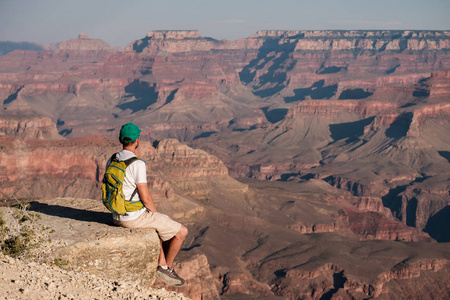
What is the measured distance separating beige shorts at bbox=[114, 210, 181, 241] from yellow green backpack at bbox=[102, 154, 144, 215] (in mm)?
428

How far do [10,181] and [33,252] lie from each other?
277 feet

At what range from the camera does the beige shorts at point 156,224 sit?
17688 mm

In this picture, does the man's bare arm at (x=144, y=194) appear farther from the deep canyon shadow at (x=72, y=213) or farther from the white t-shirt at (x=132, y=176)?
the deep canyon shadow at (x=72, y=213)

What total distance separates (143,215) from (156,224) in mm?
507

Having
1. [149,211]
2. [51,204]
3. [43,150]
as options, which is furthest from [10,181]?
[149,211]

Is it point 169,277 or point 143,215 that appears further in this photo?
point 169,277

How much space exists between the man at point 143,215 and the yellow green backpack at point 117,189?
0.12 metres

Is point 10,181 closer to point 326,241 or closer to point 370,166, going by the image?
point 326,241

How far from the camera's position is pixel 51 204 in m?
22.2

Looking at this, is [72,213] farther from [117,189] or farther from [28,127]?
[28,127]

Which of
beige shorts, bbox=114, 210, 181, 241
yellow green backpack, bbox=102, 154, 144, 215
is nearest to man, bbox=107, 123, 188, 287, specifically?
beige shorts, bbox=114, 210, 181, 241

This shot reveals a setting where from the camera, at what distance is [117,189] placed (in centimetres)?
1706

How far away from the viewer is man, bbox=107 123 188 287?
17.0 metres

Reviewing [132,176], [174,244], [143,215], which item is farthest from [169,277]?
[132,176]
